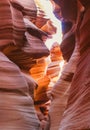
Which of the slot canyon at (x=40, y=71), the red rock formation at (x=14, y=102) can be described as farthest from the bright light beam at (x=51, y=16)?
the red rock formation at (x=14, y=102)

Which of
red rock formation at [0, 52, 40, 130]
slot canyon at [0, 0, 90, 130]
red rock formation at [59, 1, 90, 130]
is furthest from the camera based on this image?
red rock formation at [0, 52, 40, 130]

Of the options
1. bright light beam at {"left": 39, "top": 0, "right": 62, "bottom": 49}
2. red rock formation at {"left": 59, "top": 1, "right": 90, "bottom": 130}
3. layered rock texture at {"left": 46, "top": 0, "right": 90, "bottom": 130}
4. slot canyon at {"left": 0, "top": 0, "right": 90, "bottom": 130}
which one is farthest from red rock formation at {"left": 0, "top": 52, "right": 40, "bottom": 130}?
bright light beam at {"left": 39, "top": 0, "right": 62, "bottom": 49}

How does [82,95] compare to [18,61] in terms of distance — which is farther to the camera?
[18,61]

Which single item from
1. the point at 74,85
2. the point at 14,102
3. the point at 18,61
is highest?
the point at 74,85

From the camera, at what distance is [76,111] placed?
1.93 m

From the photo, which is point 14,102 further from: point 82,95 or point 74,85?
point 82,95

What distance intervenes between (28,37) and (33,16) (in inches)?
15.4

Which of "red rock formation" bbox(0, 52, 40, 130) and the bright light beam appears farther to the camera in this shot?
the bright light beam

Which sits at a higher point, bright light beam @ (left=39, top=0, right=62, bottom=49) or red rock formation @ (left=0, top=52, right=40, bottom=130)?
red rock formation @ (left=0, top=52, right=40, bottom=130)

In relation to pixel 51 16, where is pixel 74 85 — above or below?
above

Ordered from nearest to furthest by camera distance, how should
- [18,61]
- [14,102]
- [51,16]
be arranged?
1. [14,102]
2. [18,61]
3. [51,16]

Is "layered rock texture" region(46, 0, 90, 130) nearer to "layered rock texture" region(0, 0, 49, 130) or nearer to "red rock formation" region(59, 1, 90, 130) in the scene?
"red rock formation" region(59, 1, 90, 130)

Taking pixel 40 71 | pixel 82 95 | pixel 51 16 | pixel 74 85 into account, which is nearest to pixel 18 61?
pixel 40 71

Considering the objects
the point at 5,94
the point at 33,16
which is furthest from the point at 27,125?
the point at 33,16
